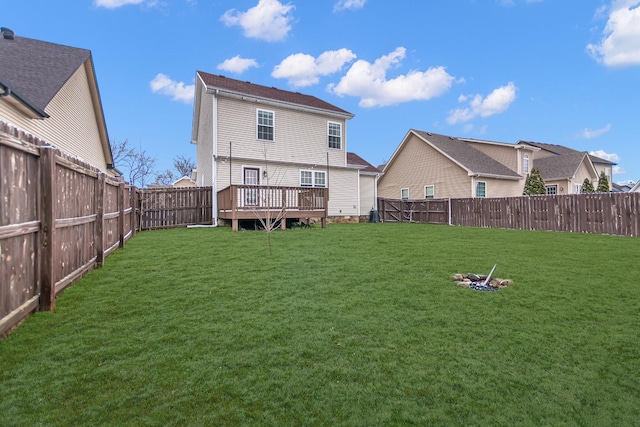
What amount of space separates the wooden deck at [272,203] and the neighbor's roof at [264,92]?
4871mm

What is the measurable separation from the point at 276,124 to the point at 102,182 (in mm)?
10097

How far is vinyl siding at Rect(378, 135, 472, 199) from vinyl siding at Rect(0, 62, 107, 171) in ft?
60.5

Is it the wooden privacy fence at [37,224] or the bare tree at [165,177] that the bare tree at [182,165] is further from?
the wooden privacy fence at [37,224]

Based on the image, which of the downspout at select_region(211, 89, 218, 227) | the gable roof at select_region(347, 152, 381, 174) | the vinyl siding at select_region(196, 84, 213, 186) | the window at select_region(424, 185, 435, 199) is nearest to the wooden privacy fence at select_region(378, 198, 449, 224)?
the gable roof at select_region(347, 152, 381, 174)

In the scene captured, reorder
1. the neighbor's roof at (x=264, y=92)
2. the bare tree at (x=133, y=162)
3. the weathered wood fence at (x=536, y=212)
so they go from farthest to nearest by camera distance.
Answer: the bare tree at (x=133, y=162) < the neighbor's roof at (x=264, y=92) < the weathered wood fence at (x=536, y=212)

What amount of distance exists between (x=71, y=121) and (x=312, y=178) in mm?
9669

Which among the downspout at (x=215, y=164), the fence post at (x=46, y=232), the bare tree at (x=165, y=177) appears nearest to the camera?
the fence post at (x=46, y=232)

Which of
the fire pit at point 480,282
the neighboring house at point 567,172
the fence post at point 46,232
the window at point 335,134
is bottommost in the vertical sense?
the fire pit at point 480,282

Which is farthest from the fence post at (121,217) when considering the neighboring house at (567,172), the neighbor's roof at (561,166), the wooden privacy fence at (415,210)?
the neighbor's roof at (561,166)

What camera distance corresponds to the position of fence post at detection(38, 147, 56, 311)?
3396 millimetres

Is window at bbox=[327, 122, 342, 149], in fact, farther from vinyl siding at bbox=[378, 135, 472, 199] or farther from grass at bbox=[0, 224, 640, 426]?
grass at bbox=[0, 224, 640, 426]

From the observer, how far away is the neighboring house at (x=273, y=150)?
39.3ft

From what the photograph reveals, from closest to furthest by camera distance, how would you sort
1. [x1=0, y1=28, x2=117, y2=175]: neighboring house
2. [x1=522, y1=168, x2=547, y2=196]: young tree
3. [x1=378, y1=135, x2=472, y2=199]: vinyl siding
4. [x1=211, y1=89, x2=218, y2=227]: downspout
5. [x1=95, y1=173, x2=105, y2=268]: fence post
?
1. [x1=95, y1=173, x2=105, y2=268]: fence post
2. [x1=0, y1=28, x2=117, y2=175]: neighboring house
3. [x1=211, y1=89, x2=218, y2=227]: downspout
4. [x1=378, y1=135, x2=472, y2=199]: vinyl siding
5. [x1=522, y1=168, x2=547, y2=196]: young tree

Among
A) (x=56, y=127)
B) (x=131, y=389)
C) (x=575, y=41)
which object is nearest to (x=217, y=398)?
(x=131, y=389)
